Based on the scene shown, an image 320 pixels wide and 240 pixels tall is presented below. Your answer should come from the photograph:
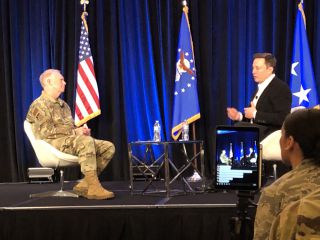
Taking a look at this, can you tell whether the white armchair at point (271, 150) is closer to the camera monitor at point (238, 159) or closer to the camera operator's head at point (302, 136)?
the camera monitor at point (238, 159)

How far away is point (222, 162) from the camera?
7.21 ft

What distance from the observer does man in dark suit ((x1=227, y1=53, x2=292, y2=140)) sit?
174 inches

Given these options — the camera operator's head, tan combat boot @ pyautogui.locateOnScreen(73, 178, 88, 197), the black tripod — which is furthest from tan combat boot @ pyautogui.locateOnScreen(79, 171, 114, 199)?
the camera operator's head

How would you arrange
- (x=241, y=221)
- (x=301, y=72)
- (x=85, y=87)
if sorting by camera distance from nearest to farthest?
1. (x=241, y=221)
2. (x=301, y=72)
3. (x=85, y=87)

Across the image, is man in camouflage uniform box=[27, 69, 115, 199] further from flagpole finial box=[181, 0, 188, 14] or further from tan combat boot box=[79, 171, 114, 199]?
flagpole finial box=[181, 0, 188, 14]

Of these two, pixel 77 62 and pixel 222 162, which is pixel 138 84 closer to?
pixel 77 62

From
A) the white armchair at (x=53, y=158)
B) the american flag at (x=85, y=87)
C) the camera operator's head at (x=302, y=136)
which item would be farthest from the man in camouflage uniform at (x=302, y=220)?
the american flag at (x=85, y=87)

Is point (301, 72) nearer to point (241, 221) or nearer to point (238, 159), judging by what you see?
point (238, 159)

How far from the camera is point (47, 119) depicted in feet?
14.1

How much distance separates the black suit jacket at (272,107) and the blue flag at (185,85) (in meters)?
1.27

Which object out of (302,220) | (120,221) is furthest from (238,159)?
(120,221)

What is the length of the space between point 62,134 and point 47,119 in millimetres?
185

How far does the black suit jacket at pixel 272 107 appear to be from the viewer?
4414 mm

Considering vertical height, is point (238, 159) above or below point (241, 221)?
above
